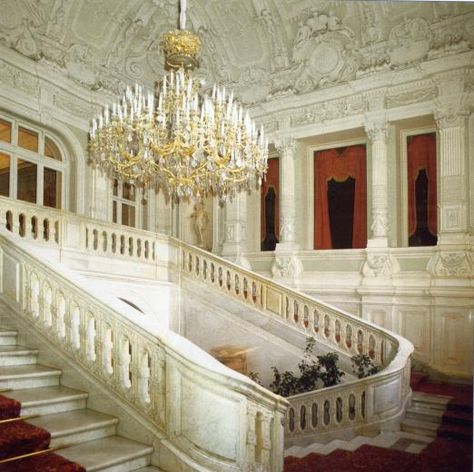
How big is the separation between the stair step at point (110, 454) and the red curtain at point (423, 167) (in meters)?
5.60

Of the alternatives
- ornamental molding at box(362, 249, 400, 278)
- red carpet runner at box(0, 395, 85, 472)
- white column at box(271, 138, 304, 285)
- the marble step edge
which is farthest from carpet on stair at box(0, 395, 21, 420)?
white column at box(271, 138, 304, 285)

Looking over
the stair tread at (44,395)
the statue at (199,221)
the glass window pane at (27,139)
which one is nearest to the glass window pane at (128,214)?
the statue at (199,221)

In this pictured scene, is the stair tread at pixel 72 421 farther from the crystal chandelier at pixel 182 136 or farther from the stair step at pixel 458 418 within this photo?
the stair step at pixel 458 418

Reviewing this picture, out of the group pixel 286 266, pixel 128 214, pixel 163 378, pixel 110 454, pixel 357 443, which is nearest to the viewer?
pixel 110 454

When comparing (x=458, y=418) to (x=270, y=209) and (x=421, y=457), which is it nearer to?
(x=421, y=457)

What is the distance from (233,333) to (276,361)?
0.82 m

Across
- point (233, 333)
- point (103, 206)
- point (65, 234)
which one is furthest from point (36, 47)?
point (233, 333)

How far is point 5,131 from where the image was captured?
26.2 feet

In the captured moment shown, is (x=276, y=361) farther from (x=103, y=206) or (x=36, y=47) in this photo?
(x=36, y=47)

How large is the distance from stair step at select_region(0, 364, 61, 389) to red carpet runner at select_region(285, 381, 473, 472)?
6.33ft

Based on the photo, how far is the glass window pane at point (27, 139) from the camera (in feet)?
27.1

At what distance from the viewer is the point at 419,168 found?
7746mm

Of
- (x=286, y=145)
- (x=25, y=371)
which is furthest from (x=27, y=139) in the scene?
(x=25, y=371)

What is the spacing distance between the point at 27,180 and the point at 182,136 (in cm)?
437
